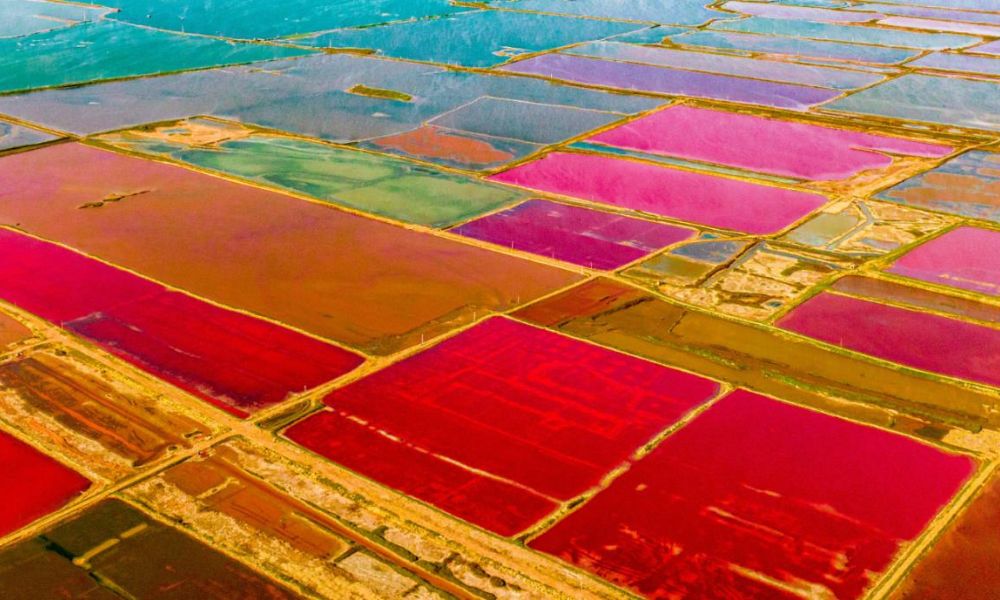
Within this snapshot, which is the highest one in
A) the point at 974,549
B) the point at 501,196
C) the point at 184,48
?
the point at 184,48

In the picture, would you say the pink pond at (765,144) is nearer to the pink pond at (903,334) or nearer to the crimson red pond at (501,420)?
the pink pond at (903,334)

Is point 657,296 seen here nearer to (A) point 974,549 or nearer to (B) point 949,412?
(B) point 949,412

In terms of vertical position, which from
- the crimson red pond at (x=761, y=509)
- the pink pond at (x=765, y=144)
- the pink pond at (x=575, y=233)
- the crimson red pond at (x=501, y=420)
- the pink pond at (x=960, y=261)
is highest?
the pink pond at (x=765, y=144)

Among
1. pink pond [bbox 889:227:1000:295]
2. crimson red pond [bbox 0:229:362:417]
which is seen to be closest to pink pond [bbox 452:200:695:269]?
pink pond [bbox 889:227:1000:295]

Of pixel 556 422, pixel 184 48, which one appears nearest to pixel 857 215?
pixel 556 422

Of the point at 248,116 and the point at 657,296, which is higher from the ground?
the point at 248,116

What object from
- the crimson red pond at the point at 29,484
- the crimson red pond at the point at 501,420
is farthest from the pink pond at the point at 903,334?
the crimson red pond at the point at 29,484
